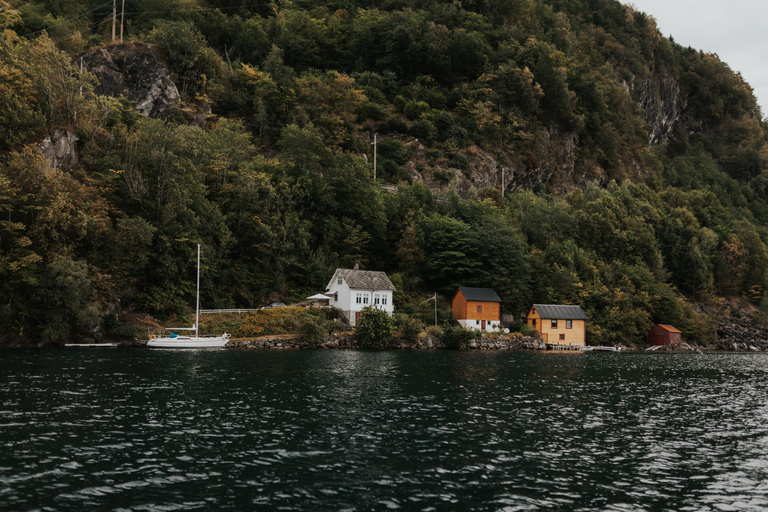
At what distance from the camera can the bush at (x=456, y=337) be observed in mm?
65188

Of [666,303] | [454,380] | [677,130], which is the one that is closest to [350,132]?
[666,303]

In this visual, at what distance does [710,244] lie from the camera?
106 meters

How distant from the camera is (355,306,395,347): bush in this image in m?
60.9

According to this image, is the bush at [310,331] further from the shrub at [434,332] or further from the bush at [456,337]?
the bush at [456,337]

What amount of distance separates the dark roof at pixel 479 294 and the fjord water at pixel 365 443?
38.2 meters

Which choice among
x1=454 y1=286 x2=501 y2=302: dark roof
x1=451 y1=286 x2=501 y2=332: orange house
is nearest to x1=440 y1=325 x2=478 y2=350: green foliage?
x1=451 y1=286 x2=501 y2=332: orange house

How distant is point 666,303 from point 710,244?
97.9 feet

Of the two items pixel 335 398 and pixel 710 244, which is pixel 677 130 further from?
pixel 335 398

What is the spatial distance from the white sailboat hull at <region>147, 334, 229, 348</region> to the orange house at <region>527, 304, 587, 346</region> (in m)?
44.2

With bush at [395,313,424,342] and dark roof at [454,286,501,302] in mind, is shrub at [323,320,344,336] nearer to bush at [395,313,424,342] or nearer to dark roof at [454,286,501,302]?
bush at [395,313,424,342]

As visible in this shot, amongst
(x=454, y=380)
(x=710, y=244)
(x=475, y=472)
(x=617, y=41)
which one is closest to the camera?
(x=475, y=472)

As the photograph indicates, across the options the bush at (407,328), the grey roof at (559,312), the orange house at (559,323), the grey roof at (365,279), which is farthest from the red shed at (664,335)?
the grey roof at (365,279)

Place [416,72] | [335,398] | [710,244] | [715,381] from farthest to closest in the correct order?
[416,72] < [710,244] < [715,381] < [335,398]

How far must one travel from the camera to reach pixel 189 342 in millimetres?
53312
